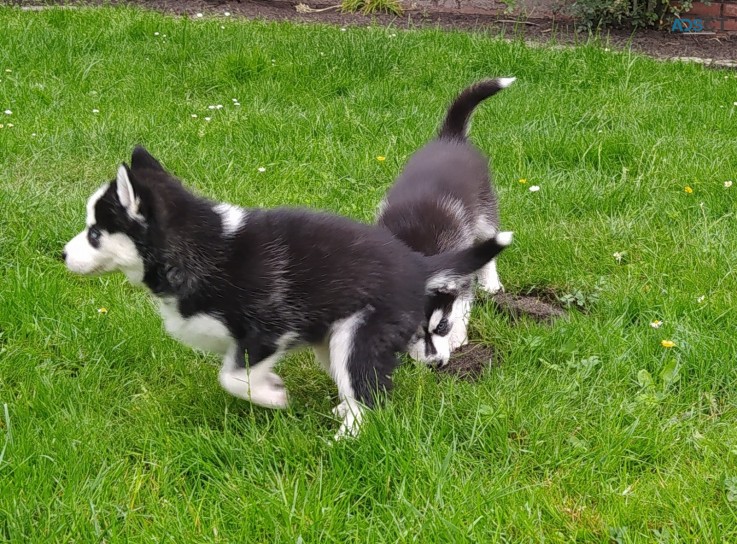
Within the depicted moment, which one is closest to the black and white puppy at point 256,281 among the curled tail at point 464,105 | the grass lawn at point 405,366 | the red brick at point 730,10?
the grass lawn at point 405,366

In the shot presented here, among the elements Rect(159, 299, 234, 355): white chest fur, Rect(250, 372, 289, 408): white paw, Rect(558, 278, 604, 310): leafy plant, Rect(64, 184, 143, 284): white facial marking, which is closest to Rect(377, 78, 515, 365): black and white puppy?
Rect(558, 278, 604, 310): leafy plant

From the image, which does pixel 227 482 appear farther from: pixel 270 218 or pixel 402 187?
pixel 402 187

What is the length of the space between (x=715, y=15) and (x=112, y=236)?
A: 7685 millimetres

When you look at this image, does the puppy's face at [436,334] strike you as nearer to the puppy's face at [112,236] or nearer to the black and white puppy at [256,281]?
the black and white puppy at [256,281]

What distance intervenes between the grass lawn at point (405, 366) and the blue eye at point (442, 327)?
0.18 metres


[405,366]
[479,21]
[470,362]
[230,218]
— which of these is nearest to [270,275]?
[230,218]

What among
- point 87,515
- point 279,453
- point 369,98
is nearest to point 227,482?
point 279,453

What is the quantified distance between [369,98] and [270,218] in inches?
122

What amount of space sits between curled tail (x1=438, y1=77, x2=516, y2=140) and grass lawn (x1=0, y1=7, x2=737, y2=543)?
551 millimetres

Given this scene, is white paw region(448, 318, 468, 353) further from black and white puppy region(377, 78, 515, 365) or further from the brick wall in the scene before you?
the brick wall

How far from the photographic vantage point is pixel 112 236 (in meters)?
2.56

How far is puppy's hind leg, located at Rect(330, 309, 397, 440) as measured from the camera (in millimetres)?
2582

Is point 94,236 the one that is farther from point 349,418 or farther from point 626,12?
point 626,12

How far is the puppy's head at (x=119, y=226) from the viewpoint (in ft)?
8.09
